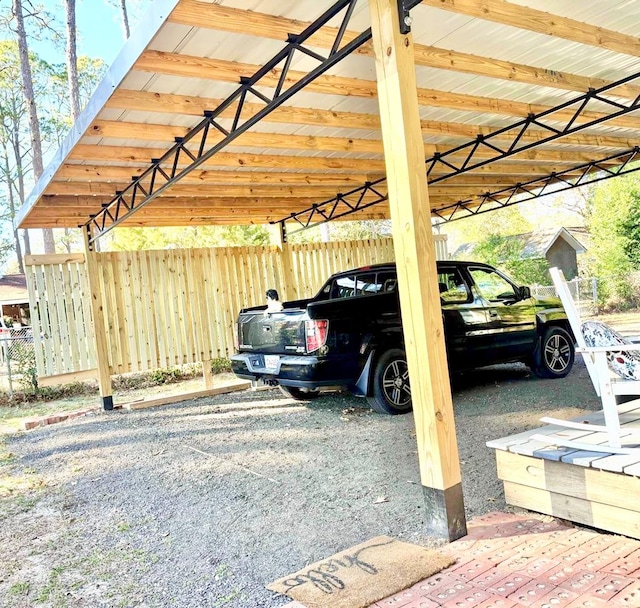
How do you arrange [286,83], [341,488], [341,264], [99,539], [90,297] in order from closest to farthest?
[99,539]
[341,488]
[286,83]
[90,297]
[341,264]

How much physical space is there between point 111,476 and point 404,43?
425 cm

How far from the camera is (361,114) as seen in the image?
6195 millimetres

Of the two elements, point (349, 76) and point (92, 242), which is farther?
point (92, 242)

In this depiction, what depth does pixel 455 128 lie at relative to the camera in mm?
7008

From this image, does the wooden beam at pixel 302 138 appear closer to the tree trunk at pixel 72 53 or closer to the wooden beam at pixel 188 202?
the wooden beam at pixel 188 202

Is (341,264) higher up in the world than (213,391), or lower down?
higher up

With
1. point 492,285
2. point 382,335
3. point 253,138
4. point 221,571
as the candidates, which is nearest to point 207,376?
point 382,335

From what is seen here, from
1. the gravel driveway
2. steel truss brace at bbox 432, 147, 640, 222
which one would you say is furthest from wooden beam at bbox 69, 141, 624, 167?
the gravel driveway

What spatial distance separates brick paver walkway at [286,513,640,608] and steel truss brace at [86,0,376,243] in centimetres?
298

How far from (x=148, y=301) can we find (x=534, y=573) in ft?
25.4

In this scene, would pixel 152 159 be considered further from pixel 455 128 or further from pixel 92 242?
pixel 455 128

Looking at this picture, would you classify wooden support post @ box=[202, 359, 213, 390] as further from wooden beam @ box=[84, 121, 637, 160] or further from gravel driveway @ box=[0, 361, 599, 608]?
wooden beam @ box=[84, 121, 637, 160]

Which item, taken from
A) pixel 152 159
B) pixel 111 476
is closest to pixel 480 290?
pixel 152 159

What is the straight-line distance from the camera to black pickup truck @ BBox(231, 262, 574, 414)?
5984 mm
